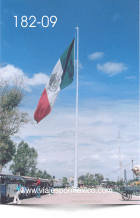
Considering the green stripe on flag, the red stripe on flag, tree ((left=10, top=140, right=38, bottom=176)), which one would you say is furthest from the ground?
tree ((left=10, top=140, right=38, bottom=176))

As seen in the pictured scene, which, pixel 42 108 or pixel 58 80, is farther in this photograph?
pixel 42 108

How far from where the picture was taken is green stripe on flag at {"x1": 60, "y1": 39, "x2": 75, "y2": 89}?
62.3 ft

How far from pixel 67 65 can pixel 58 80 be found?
1431 millimetres

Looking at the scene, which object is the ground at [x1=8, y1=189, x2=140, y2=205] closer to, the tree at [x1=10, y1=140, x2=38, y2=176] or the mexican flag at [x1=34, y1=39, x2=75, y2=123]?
the mexican flag at [x1=34, y1=39, x2=75, y2=123]

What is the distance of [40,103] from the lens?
20953mm

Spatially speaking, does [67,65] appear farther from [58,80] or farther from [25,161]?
[25,161]

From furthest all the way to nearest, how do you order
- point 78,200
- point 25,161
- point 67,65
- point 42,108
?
point 25,161 < point 42,108 < point 67,65 < point 78,200

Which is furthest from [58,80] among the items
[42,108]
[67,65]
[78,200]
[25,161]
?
[25,161]

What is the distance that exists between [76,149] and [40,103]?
539 cm

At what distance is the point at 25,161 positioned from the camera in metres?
64.2

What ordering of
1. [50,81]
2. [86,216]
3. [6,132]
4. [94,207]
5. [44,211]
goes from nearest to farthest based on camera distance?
[86,216]
[44,211]
[94,207]
[50,81]
[6,132]

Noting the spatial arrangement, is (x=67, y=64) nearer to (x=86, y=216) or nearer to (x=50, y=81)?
(x=50, y=81)

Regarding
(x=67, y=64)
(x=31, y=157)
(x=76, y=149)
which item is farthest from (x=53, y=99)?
(x=31, y=157)

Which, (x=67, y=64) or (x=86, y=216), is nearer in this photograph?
(x=86, y=216)
